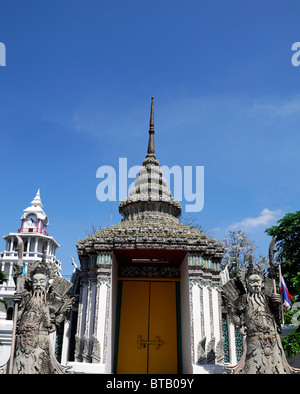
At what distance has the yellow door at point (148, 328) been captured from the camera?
53.4ft

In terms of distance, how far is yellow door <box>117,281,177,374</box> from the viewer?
16266 mm

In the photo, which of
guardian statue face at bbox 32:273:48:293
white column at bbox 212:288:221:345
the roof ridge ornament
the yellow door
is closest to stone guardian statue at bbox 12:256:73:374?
guardian statue face at bbox 32:273:48:293

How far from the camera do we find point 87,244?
16328 millimetres

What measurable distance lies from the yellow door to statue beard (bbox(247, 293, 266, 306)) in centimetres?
576

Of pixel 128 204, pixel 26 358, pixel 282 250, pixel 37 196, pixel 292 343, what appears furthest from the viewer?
pixel 37 196

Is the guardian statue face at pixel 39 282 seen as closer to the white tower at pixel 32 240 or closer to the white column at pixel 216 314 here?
the white column at pixel 216 314

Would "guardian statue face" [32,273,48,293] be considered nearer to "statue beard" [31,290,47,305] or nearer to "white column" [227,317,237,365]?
"statue beard" [31,290,47,305]

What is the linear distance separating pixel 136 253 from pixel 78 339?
14.0ft

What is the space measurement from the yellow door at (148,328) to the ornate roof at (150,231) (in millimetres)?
2737

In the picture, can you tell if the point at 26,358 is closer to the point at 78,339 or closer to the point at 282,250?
the point at 78,339

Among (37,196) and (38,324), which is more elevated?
(37,196)

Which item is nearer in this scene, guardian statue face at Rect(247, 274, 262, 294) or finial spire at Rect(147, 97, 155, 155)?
guardian statue face at Rect(247, 274, 262, 294)

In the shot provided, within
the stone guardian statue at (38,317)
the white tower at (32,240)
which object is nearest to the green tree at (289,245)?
the stone guardian statue at (38,317)
